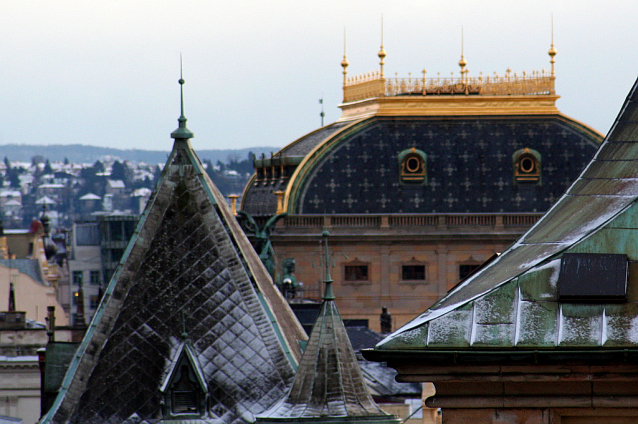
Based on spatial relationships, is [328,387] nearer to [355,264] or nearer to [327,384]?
[327,384]

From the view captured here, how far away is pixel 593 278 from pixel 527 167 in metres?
106

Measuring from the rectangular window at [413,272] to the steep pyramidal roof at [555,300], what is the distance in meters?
103

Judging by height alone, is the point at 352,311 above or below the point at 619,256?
below

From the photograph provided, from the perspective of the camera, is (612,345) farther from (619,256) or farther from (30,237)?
(30,237)

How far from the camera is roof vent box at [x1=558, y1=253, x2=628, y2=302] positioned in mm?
15883

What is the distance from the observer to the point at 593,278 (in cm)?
1591

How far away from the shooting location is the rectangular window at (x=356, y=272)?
392 feet

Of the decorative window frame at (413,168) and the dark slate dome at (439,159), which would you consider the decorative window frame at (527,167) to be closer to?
the dark slate dome at (439,159)

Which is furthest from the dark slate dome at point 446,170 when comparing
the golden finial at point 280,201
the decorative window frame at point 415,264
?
the decorative window frame at point 415,264

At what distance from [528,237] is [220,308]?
1978 centimetres

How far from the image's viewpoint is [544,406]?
16.3 m

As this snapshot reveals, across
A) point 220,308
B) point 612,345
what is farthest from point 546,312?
point 220,308

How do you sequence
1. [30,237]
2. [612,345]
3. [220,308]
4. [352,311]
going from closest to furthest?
[612,345], [220,308], [352,311], [30,237]

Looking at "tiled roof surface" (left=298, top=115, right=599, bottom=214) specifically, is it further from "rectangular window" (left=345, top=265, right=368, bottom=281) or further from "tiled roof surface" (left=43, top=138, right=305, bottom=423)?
"tiled roof surface" (left=43, top=138, right=305, bottom=423)
